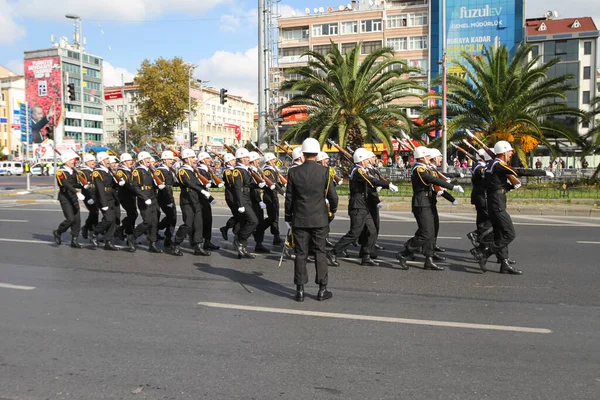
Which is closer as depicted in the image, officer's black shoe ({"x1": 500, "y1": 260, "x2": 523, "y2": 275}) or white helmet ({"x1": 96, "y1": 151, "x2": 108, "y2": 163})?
officer's black shoe ({"x1": 500, "y1": 260, "x2": 523, "y2": 275})

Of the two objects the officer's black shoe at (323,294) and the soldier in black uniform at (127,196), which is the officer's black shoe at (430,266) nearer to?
the officer's black shoe at (323,294)

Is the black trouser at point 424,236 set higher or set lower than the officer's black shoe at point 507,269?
higher

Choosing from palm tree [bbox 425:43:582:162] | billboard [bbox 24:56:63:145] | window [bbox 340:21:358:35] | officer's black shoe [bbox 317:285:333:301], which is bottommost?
officer's black shoe [bbox 317:285:333:301]

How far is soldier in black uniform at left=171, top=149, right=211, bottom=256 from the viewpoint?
9844 mm

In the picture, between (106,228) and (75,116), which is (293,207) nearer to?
(106,228)

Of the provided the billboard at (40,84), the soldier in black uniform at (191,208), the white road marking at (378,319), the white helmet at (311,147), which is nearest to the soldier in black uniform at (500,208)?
the white road marking at (378,319)

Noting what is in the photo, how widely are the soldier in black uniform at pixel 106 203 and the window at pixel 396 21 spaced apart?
5147 cm

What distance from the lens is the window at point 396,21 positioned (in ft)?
188

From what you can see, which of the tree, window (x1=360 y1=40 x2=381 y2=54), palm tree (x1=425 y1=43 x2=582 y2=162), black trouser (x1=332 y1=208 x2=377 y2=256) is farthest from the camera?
window (x1=360 y1=40 x2=381 y2=54)

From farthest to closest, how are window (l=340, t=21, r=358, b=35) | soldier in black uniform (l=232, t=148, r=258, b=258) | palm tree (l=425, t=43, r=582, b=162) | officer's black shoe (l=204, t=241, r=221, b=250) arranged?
window (l=340, t=21, r=358, b=35) → palm tree (l=425, t=43, r=582, b=162) → officer's black shoe (l=204, t=241, r=221, b=250) → soldier in black uniform (l=232, t=148, r=258, b=258)

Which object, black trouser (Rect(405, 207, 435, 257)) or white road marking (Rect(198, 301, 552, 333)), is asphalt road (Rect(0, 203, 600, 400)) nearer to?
white road marking (Rect(198, 301, 552, 333))

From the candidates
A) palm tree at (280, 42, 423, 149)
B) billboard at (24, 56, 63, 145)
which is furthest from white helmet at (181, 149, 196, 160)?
billboard at (24, 56, 63, 145)

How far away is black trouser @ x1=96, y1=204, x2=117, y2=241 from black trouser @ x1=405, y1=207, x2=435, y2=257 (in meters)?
5.61

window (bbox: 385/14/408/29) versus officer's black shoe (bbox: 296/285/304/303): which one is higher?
window (bbox: 385/14/408/29)
